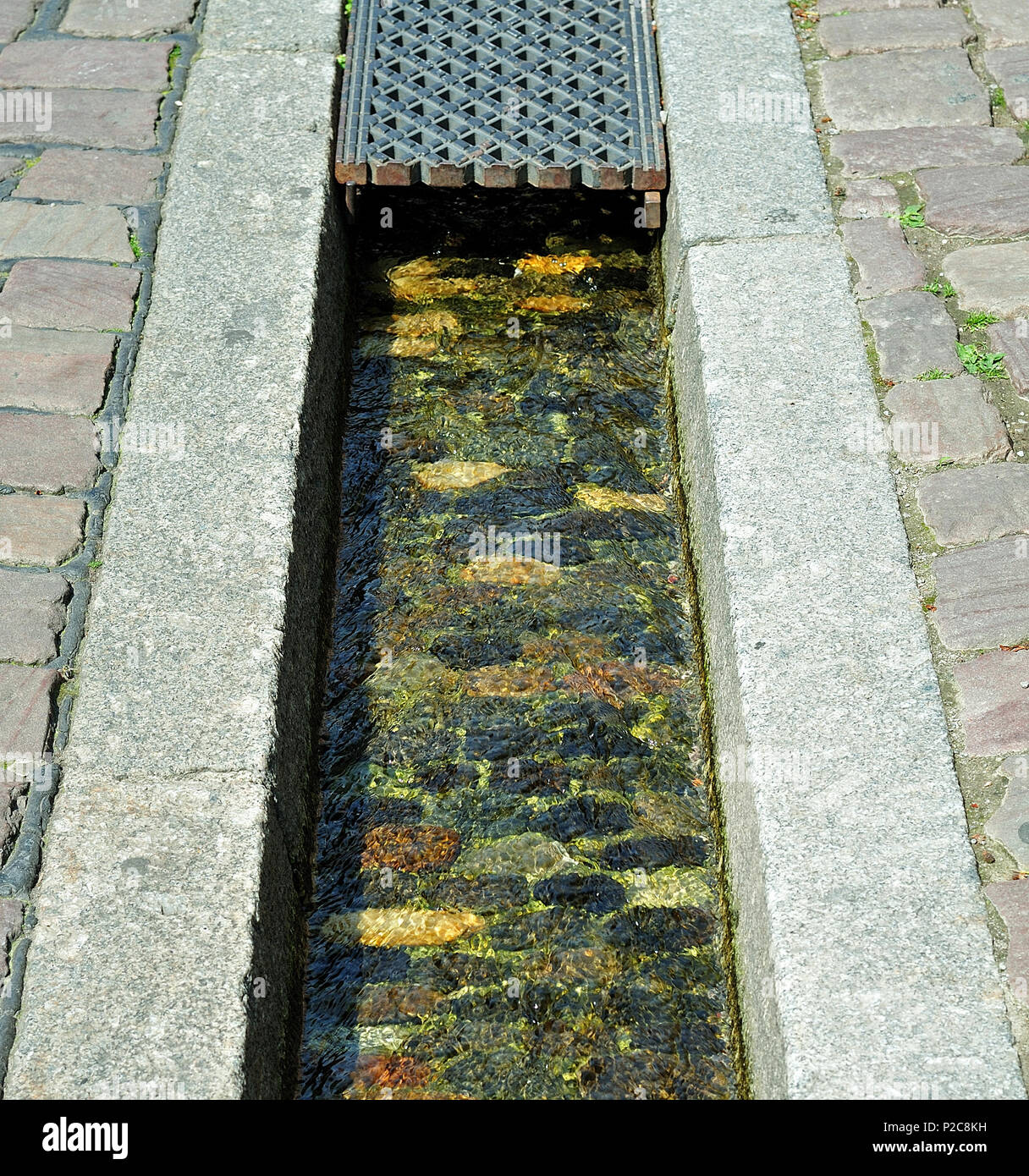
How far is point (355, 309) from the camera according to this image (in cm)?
394

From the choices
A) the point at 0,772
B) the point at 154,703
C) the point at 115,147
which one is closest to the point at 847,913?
the point at 154,703

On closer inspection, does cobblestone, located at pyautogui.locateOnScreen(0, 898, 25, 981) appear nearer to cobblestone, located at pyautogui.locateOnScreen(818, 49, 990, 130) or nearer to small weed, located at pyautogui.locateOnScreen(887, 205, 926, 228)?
small weed, located at pyautogui.locateOnScreen(887, 205, 926, 228)

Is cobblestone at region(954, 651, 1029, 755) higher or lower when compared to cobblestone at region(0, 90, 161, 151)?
lower

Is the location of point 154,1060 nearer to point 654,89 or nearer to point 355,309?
point 355,309

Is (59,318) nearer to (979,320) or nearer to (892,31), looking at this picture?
(979,320)

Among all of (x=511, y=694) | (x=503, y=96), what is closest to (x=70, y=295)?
(x=503, y=96)

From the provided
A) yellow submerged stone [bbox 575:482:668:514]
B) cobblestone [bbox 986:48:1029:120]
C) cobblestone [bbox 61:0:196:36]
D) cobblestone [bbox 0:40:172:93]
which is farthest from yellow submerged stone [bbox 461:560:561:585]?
cobblestone [bbox 61:0:196:36]

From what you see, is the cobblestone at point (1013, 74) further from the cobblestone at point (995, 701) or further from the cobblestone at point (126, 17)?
the cobblestone at point (126, 17)

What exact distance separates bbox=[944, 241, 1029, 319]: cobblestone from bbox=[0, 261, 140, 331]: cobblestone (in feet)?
7.29

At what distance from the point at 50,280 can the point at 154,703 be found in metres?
1.45

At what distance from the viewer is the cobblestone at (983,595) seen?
2684 millimetres

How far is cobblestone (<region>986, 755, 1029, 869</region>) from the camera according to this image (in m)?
2.38

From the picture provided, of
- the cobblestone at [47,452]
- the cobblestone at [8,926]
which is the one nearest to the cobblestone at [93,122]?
the cobblestone at [47,452]

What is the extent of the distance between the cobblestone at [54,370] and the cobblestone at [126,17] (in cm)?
142
